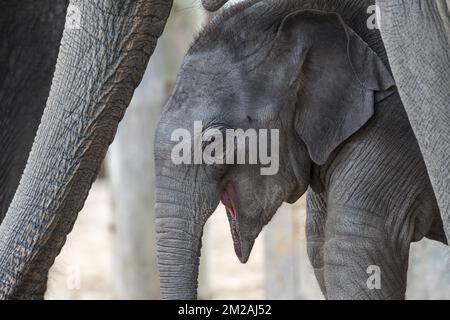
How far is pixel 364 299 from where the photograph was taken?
3.54 meters

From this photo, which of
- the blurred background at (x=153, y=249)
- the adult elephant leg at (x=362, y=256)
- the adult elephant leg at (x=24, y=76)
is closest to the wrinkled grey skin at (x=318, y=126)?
the adult elephant leg at (x=362, y=256)

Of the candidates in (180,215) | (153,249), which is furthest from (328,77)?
(153,249)

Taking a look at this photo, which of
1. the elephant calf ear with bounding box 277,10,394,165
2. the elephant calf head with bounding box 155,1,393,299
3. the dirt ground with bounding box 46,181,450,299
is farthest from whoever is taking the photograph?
the dirt ground with bounding box 46,181,450,299

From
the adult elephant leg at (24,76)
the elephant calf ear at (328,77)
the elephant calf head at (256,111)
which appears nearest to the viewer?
the elephant calf head at (256,111)

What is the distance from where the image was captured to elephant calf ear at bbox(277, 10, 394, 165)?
3.56 m

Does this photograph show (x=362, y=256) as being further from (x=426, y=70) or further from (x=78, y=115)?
(x=78, y=115)

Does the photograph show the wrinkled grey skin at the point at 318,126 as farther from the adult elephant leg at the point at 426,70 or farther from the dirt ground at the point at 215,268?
the dirt ground at the point at 215,268

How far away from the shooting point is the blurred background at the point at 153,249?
520 cm

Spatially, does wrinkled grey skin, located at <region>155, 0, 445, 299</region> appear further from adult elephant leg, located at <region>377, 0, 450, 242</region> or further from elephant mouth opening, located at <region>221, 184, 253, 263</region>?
adult elephant leg, located at <region>377, 0, 450, 242</region>

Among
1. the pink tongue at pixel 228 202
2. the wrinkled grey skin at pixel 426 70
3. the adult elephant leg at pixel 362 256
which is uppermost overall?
the wrinkled grey skin at pixel 426 70

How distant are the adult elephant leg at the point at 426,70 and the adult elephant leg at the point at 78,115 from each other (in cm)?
51

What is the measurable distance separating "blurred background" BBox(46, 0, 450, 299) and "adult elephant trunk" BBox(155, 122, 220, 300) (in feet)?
1.84

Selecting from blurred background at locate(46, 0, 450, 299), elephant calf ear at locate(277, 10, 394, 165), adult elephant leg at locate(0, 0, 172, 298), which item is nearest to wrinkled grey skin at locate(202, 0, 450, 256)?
elephant calf ear at locate(277, 10, 394, 165)
